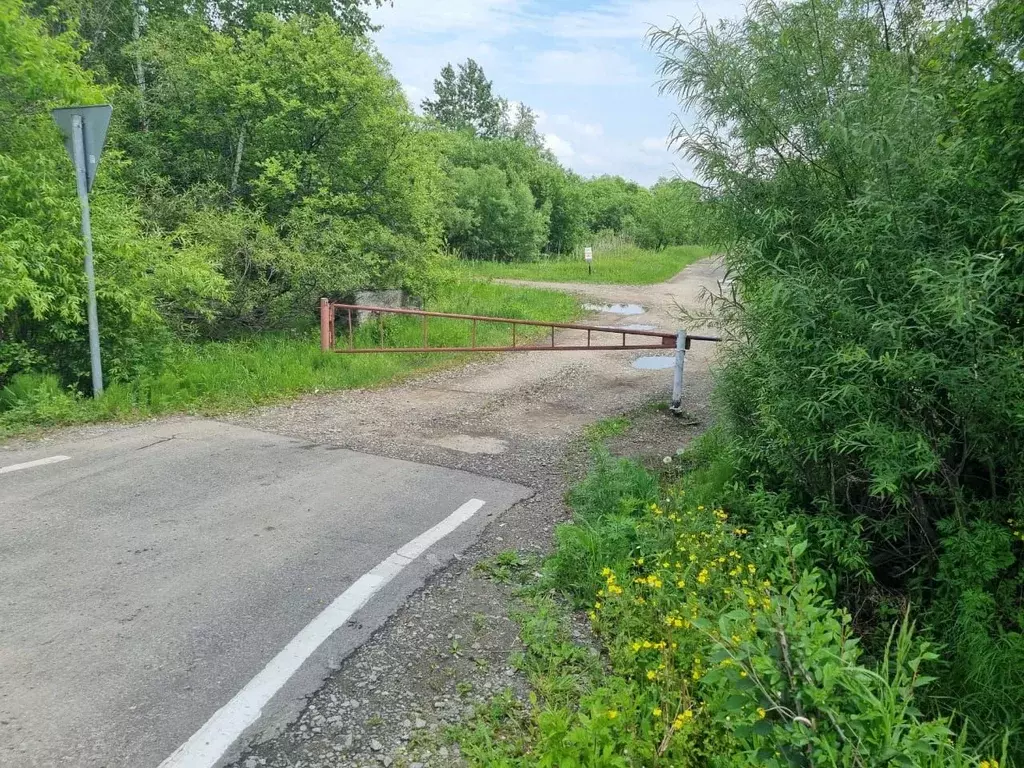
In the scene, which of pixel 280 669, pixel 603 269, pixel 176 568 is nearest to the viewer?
pixel 280 669

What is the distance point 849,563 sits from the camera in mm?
4168

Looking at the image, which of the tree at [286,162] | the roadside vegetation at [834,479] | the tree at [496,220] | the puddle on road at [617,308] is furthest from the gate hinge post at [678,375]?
the tree at [496,220]

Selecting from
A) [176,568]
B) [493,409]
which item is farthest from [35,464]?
[493,409]

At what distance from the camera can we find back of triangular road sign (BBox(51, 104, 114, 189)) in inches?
290

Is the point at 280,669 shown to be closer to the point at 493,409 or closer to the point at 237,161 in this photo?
the point at 493,409

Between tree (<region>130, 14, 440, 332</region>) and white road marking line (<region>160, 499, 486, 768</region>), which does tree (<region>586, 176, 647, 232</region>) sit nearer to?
tree (<region>130, 14, 440, 332</region>)

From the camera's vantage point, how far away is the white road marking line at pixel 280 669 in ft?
9.14

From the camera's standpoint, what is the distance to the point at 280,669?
3.34 metres

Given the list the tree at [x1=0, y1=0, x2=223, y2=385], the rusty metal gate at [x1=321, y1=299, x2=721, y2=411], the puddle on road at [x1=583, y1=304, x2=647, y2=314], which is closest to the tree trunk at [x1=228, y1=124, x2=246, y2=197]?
the rusty metal gate at [x1=321, y1=299, x2=721, y2=411]

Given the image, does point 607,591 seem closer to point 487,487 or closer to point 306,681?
point 306,681

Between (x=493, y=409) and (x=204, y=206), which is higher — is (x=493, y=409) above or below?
below

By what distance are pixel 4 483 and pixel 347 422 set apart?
129 inches

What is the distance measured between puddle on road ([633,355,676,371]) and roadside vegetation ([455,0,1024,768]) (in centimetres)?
634

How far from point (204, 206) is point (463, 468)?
704 centimetres
